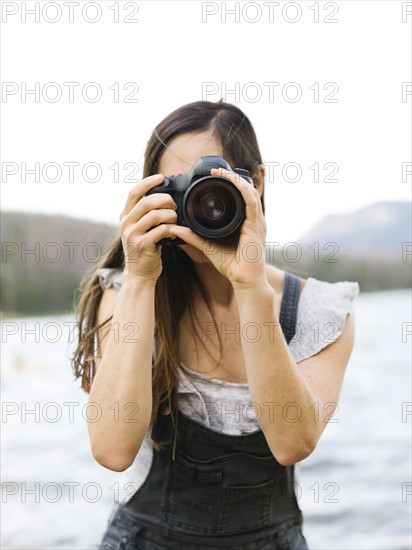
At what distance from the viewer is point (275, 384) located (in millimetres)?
1546

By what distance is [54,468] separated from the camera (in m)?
5.46

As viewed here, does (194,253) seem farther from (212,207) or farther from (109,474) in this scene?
(109,474)

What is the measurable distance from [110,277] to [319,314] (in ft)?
1.74

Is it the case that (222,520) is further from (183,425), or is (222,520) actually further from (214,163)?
(214,163)

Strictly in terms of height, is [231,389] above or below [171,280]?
below

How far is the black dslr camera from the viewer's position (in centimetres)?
154

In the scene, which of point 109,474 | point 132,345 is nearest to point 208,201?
point 132,345

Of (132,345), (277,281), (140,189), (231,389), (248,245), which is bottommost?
(231,389)

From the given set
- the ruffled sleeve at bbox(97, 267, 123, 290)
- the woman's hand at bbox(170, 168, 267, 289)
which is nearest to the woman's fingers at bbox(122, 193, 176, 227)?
the woman's hand at bbox(170, 168, 267, 289)

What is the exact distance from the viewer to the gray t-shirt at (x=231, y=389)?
1.73 metres

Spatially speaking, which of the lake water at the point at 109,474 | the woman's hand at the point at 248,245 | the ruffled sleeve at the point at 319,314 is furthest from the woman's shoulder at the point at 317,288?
the lake water at the point at 109,474

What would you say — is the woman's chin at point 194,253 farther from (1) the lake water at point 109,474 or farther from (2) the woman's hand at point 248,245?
(1) the lake water at point 109,474

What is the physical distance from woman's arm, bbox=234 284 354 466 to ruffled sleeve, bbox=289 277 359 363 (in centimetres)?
17

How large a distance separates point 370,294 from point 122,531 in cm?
3623
